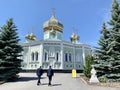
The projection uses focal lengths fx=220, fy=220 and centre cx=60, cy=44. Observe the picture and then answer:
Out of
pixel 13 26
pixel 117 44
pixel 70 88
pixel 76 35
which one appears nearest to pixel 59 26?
pixel 76 35

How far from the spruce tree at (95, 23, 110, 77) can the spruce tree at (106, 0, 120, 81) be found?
0.54 m

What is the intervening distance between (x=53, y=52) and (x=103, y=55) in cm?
2933

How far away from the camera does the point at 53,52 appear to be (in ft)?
162

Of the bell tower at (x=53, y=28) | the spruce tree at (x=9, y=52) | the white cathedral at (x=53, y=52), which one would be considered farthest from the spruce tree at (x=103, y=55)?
the bell tower at (x=53, y=28)

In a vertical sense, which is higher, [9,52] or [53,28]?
[53,28]

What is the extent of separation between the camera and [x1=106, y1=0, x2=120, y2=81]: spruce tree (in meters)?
18.9

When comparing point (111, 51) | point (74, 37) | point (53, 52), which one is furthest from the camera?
point (74, 37)

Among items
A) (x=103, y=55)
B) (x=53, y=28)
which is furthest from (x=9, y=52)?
(x=53, y=28)

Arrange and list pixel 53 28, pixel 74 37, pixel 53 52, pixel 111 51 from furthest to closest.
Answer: pixel 74 37, pixel 53 28, pixel 53 52, pixel 111 51

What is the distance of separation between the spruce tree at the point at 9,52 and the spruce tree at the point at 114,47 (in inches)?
361

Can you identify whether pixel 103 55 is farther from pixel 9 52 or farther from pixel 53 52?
pixel 53 52

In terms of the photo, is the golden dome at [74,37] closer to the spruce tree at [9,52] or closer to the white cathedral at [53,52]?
the white cathedral at [53,52]

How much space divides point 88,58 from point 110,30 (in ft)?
13.4

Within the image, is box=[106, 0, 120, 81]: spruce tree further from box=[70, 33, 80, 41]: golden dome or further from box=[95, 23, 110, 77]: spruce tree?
box=[70, 33, 80, 41]: golden dome
